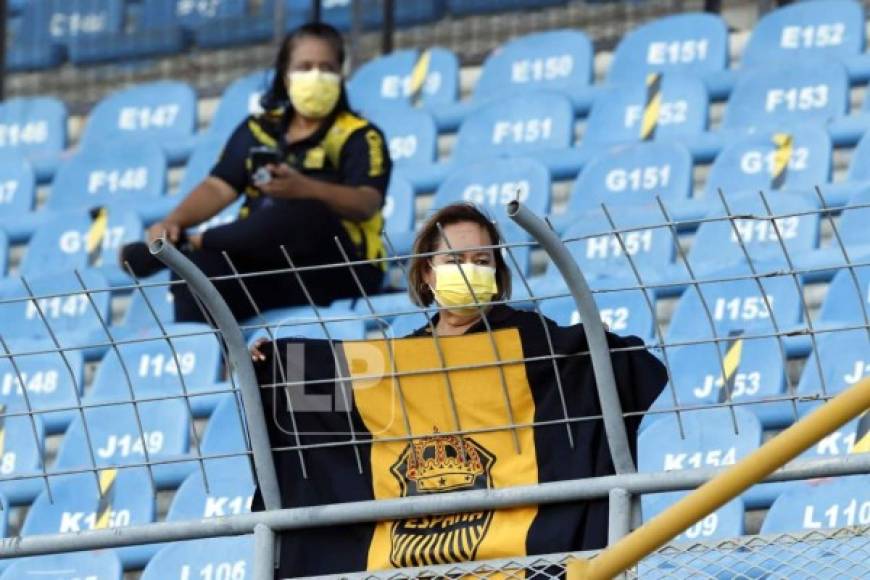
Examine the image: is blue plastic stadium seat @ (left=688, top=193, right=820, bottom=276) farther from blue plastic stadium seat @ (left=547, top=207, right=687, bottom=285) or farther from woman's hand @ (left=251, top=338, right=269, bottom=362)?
woman's hand @ (left=251, top=338, right=269, bottom=362)

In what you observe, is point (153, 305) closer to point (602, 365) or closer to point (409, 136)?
point (409, 136)

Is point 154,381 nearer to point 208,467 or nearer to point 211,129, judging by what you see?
point 208,467

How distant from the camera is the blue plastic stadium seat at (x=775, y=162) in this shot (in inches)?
241

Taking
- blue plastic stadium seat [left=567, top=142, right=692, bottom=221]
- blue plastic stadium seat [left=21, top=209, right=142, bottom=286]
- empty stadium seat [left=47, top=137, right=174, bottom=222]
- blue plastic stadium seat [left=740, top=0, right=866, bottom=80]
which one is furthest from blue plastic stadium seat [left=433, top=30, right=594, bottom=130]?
blue plastic stadium seat [left=21, top=209, right=142, bottom=286]

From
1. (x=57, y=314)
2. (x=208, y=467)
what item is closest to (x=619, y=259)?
(x=208, y=467)

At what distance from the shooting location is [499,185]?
261 inches

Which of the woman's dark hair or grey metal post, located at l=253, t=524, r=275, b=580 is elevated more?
the woman's dark hair

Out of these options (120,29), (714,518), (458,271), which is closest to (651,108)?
(714,518)

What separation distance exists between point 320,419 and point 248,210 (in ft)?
8.96

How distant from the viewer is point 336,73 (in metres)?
6.13

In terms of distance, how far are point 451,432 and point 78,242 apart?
161 inches

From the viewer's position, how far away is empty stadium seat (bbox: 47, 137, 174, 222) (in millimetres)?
7684

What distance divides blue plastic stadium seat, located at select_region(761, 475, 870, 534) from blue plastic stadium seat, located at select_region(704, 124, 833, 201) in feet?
5.51

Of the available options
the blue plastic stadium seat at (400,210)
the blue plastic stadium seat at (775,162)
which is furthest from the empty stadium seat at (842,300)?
the blue plastic stadium seat at (400,210)
